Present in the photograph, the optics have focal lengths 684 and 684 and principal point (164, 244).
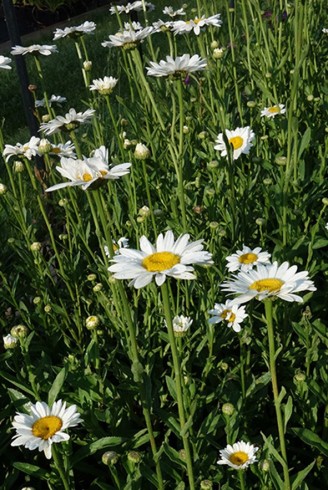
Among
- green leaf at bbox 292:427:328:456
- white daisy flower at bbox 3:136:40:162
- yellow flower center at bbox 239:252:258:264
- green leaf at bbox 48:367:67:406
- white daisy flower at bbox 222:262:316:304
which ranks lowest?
green leaf at bbox 292:427:328:456

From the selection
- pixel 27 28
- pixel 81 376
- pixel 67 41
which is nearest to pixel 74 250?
pixel 81 376

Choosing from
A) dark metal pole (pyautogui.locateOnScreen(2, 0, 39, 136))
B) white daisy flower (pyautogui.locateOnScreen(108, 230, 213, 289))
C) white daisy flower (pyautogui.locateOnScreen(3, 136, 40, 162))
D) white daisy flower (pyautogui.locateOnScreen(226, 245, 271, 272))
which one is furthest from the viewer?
dark metal pole (pyautogui.locateOnScreen(2, 0, 39, 136))

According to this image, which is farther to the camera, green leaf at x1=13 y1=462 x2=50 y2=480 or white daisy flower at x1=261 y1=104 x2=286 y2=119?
white daisy flower at x1=261 y1=104 x2=286 y2=119

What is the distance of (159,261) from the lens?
3.85ft

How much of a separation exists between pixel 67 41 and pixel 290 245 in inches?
236

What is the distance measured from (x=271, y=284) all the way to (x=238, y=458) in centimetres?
37

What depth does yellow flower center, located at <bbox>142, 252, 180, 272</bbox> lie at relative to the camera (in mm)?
1143

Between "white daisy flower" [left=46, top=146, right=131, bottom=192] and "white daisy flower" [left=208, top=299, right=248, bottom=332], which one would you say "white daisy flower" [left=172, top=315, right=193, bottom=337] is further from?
"white daisy flower" [left=46, top=146, right=131, bottom=192]

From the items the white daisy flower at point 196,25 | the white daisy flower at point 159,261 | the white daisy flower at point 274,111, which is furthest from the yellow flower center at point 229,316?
the white daisy flower at point 196,25

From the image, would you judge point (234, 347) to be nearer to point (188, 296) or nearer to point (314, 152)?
point (188, 296)

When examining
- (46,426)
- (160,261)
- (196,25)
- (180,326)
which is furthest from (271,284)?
(196,25)

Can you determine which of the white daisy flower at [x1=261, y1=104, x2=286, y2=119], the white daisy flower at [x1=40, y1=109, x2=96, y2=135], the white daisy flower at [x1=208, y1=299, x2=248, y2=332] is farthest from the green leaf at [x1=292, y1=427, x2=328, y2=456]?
the white daisy flower at [x1=261, y1=104, x2=286, y2=119]

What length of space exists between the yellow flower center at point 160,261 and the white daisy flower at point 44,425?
1.03 feet

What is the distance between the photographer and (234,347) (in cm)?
188
